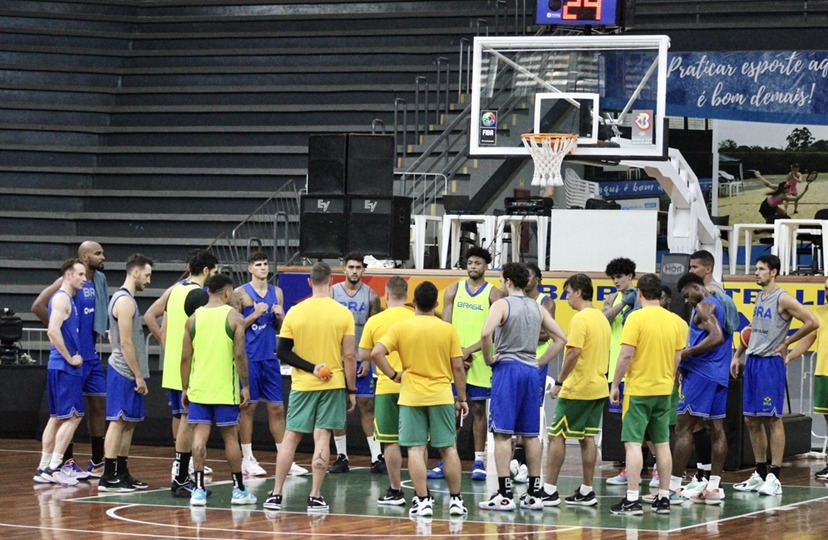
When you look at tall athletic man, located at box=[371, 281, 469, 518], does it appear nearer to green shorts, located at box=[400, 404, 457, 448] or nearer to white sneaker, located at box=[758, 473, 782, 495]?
green shorts, located at box=[400, 404, 457, 448]

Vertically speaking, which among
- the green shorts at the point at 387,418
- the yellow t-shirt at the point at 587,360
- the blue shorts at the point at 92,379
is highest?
the yellow t-shirt at the point at 587,360

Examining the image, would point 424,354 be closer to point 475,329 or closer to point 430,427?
point 430,427

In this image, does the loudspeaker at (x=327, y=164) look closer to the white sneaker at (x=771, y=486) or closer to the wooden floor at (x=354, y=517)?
the wooden floor at (x=354, y=517)

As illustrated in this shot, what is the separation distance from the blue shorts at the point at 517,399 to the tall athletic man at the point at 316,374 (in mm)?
1061

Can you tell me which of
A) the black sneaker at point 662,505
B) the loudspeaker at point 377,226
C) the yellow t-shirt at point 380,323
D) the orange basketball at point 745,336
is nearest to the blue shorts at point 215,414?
the yellow t-shirt at point 380,323

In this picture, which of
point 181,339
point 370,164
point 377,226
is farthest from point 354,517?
point 370,164

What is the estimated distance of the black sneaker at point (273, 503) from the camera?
398 inches

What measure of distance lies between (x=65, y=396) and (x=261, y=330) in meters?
1.70

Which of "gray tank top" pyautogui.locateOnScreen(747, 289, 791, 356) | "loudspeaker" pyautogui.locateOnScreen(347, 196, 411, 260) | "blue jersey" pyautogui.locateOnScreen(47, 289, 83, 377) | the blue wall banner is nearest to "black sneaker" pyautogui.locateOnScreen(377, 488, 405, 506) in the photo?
"blue jersey" pyautogui.locateOnScreen(47, 289, 83, 377)

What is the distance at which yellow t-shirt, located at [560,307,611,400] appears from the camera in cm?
1046

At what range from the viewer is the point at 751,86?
21.0 metres

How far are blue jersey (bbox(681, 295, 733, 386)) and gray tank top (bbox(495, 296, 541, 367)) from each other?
59.3 inches

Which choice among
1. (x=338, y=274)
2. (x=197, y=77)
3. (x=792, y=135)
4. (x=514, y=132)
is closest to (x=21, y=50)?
(x=197, y=77)

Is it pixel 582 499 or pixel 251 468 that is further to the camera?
pixel 251 468
